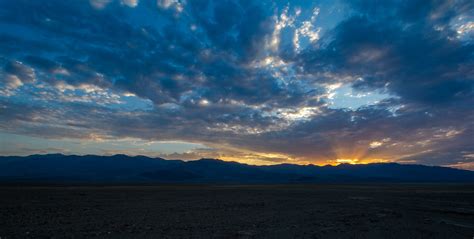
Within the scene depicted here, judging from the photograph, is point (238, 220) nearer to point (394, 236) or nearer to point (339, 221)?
point (339, 221)

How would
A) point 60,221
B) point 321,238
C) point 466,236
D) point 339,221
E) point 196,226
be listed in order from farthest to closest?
point 339,221, point 60,221, point 196,226, point 466,236, point 321,238

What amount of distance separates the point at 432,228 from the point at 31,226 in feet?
72.2


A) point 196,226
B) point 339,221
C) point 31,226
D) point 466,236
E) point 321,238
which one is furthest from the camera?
point 339,221

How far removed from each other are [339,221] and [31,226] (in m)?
17.7

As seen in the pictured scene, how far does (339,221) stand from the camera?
1870 cm

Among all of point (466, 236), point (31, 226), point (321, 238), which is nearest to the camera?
point (321, 238)

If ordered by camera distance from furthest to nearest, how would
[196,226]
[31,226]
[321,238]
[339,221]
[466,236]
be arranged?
[339,221] → [196,226] → [31,226] → [466,236] → [321,238]

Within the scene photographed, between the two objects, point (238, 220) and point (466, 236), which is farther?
point (238, 220)

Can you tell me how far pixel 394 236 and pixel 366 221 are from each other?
15.1 feet

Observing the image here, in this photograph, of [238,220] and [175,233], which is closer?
[175,233]

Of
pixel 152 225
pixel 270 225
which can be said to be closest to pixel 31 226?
pixel 152 225

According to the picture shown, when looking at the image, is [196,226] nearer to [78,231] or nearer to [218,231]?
[218,231]

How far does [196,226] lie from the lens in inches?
639

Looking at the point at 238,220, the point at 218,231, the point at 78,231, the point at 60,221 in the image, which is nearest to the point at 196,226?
the point at 218,231
